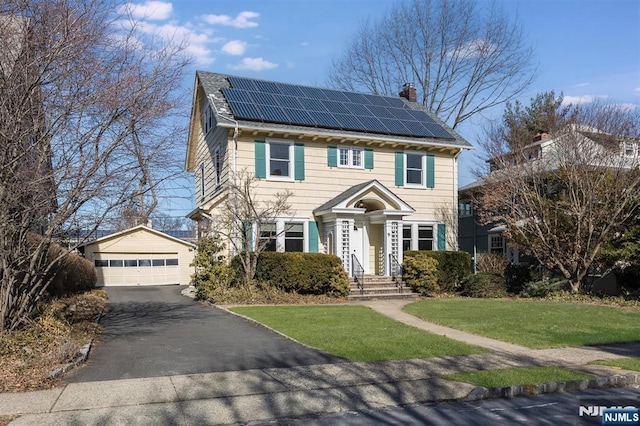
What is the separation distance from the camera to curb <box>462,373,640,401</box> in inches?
275

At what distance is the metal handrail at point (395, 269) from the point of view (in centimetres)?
2025

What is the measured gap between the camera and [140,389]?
271 inches

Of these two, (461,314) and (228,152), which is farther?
(228,152)

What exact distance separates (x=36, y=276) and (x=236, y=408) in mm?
5605

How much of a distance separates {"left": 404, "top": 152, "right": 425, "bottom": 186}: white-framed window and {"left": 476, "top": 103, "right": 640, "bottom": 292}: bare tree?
2.88m

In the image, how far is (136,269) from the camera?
3053 cm

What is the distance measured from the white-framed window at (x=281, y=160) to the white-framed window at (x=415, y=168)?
521 centimetres

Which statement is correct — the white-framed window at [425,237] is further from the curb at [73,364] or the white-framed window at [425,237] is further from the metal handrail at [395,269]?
the curb at [73,364]

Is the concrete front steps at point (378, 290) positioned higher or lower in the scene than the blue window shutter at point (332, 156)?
lower

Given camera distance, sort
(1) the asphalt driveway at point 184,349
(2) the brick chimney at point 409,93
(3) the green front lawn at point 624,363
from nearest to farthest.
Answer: (1) the asphalt driveway at point 184,349 → (3) the green front lawn at point 624,363 → (2) the brick chimney at point 409,93

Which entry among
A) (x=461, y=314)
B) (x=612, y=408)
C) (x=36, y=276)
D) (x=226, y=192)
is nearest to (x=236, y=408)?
(x=612, y=408)

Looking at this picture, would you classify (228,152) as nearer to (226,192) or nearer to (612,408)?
(226,192)
